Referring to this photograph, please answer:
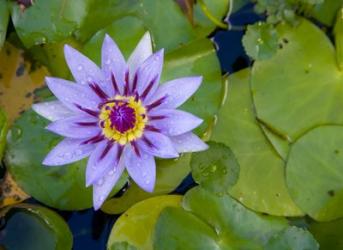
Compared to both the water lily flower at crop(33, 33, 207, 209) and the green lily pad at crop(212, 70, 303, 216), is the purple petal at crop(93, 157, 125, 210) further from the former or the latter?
the green lily pad at crop(212, 70, 303, 216)

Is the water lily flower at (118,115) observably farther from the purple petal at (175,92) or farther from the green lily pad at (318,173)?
the green lily pad at (318,173)

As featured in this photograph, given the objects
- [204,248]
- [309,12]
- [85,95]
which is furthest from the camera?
[309,12]

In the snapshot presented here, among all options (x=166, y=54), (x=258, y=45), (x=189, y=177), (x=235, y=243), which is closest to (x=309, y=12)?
(x=258, y=45)

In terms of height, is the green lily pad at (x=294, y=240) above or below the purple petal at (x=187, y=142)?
below

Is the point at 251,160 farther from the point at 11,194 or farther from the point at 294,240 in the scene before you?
the point at 11,194

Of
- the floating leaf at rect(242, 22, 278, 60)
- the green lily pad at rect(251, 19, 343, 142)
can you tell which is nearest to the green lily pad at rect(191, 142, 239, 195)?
the green lily pad at rect(251, 19, 343, 142)

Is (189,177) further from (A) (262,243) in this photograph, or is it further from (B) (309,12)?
(B) (309,12)

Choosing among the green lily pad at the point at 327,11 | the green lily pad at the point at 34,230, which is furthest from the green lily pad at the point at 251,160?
the green lily pad at the point at 34,230
